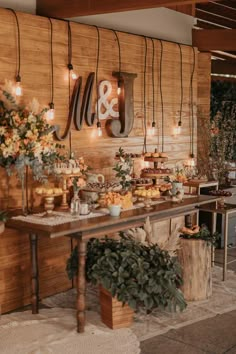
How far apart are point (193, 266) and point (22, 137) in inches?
76.2

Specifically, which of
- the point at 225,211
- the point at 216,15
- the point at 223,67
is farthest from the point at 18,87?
the point at 223,67

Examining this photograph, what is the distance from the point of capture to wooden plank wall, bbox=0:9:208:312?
451 centimetres

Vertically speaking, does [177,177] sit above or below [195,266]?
above

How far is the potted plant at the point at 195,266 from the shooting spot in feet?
15.8

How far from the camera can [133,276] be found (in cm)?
417

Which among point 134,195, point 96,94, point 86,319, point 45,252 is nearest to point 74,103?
point 96,94

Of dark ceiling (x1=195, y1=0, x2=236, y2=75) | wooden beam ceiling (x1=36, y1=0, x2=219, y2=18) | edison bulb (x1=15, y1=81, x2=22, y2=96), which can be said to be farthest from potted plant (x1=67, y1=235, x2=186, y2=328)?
dark ceiling (x1=195, y1=0, x2=236, y2=75)

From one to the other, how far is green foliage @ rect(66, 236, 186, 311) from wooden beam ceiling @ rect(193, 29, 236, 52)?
3267mm

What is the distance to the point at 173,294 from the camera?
425 centimetres

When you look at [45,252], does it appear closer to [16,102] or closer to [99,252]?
[99,252]

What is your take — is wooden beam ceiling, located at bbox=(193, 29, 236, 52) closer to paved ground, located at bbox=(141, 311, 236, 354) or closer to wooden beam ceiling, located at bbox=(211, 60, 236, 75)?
wooden beam ceiling, located at bbox=(211, 60, 236, 75)

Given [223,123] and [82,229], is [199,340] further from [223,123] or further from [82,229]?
[223,123]

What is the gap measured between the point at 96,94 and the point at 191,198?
54.9 inches

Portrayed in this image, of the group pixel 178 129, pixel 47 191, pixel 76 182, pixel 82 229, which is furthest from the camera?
pixel 178 129
